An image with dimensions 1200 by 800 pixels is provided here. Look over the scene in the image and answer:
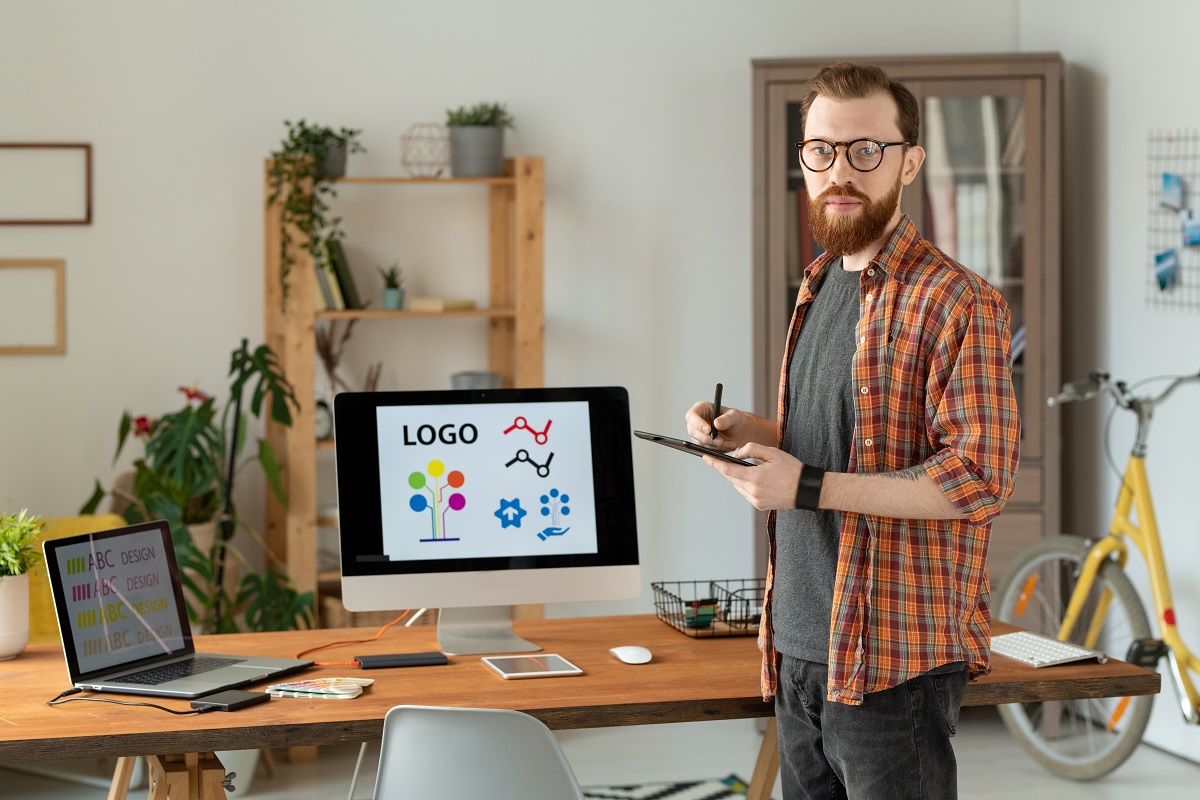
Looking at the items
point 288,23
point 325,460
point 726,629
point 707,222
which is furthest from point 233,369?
point 726,629

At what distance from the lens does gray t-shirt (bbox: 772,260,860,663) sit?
186 centimetres

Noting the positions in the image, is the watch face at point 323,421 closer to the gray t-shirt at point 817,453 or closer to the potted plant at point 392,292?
the potted plant at point 392,292

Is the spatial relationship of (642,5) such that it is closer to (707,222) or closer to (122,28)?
(707,222)

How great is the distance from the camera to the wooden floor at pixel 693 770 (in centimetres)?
368

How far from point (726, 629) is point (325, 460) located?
2384 mm

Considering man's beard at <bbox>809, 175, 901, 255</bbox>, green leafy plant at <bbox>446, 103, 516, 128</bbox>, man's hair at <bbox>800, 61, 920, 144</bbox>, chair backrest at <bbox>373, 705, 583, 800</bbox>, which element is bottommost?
chair backrest at <bbox>373, 705, 583, 800</bbox>

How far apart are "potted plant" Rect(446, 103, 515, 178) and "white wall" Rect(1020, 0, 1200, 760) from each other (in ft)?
6.40

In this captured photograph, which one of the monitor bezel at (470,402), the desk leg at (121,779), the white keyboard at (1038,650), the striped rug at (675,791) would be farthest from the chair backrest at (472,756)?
the striped rug at (675,791)

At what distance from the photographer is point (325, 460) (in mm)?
4473

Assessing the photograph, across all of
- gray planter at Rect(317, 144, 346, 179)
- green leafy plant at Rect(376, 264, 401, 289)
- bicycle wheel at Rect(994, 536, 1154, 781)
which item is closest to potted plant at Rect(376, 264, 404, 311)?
green leafy plant at Rect(376, 264, 401, 289)

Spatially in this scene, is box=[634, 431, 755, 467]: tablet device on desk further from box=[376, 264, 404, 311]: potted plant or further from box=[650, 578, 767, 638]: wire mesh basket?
box=[376, 264, 404, 311]: potted plant

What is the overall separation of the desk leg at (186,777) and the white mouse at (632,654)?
0.68 m

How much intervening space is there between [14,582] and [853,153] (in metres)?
1.63

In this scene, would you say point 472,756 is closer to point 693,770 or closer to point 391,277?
point 693,770
